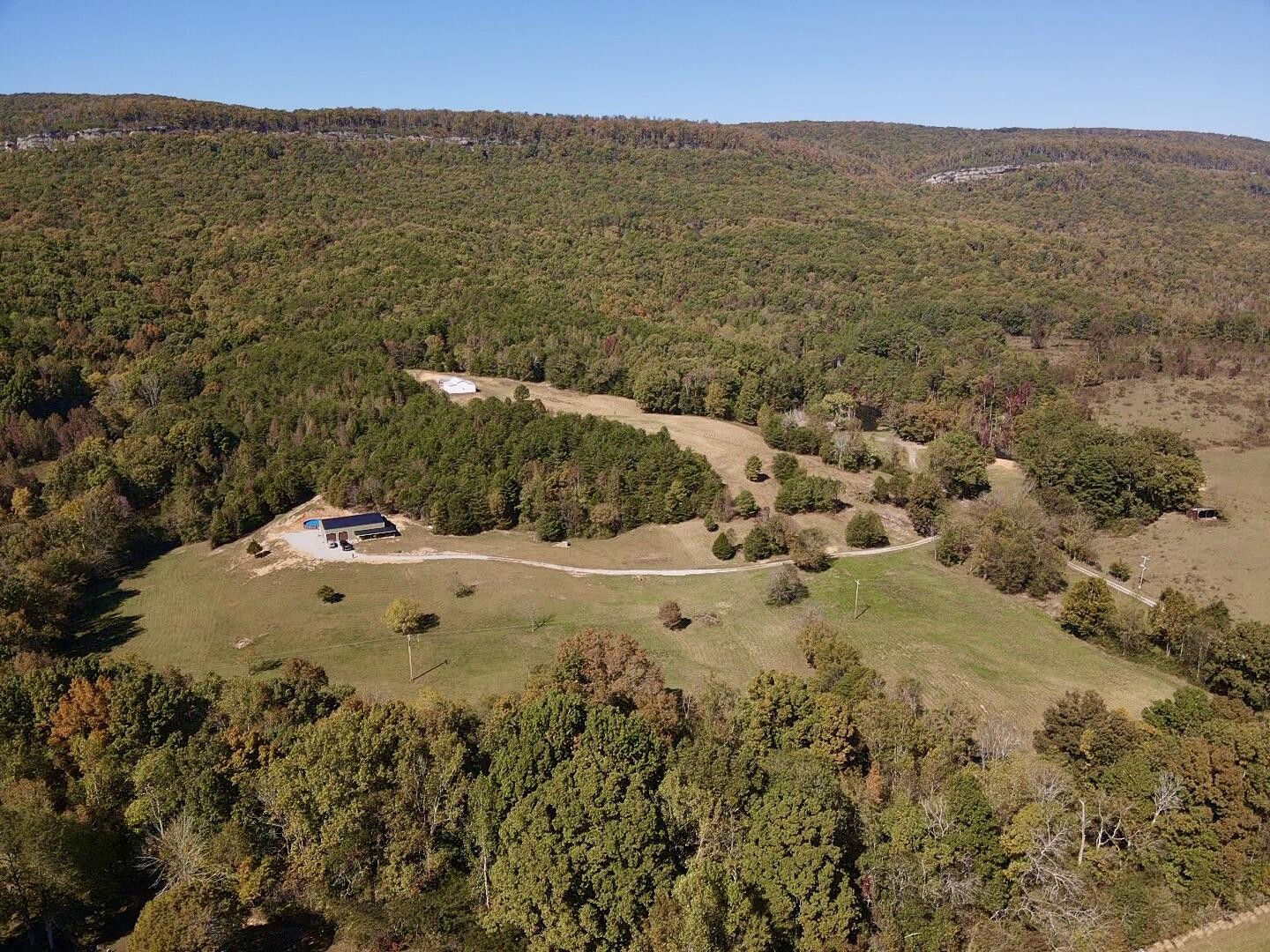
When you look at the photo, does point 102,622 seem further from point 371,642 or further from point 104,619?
point 371,642

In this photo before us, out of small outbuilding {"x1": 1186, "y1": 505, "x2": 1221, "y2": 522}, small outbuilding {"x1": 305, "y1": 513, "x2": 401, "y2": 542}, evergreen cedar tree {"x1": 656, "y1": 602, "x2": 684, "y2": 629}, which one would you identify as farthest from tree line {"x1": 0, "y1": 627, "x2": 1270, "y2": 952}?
small outbuilding {"x1": 1186, "y1": 505, "x2": 1221, "y2": 522}

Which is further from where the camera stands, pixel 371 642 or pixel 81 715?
pixel 371 642

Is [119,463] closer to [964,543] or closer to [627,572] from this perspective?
[627,572]

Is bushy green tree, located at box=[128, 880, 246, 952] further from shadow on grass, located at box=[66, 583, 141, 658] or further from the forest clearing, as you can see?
shadow on grass, located at box=[66, 583, 141, 658]

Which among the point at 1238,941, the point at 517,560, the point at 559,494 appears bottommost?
the point at 517,560

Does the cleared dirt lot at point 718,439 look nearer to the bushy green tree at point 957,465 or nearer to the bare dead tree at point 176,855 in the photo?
the bushy green tree at point 957,465

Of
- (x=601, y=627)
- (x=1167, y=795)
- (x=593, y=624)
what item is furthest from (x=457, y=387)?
(x=1167, y=795)

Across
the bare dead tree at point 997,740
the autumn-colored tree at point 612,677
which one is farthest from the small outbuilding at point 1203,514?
the autumn-colored tree at point 612,677
